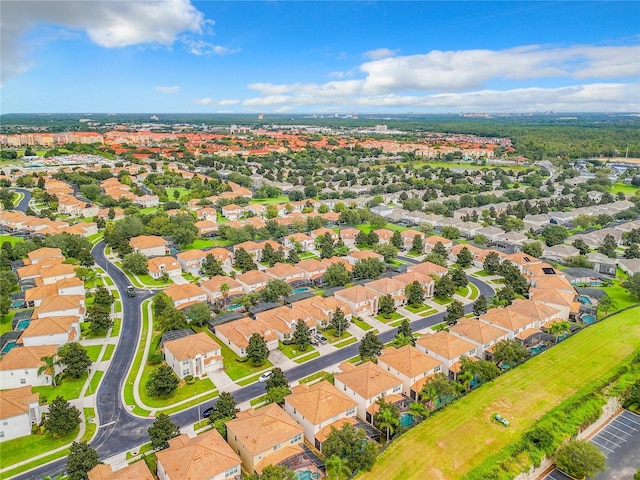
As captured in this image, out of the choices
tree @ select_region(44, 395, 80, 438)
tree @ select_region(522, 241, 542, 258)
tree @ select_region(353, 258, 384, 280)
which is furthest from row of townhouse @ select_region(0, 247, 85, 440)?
tree @ select_region(522, 241, 542, 258)

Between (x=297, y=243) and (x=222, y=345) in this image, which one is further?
(x=297, y=243)

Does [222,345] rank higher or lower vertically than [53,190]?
lower

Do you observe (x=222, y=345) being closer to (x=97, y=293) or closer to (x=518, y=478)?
(x=97, y=293)

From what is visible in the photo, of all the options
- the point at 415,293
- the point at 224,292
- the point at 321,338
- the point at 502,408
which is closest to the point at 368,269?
the point at 415,293

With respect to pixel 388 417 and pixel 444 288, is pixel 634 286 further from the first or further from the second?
pixel 388 417

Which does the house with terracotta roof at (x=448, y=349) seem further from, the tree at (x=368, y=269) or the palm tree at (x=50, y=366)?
the palm tree at (x=50, y=366)

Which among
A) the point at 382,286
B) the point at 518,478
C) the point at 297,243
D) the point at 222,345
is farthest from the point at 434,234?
the point at 518,478
